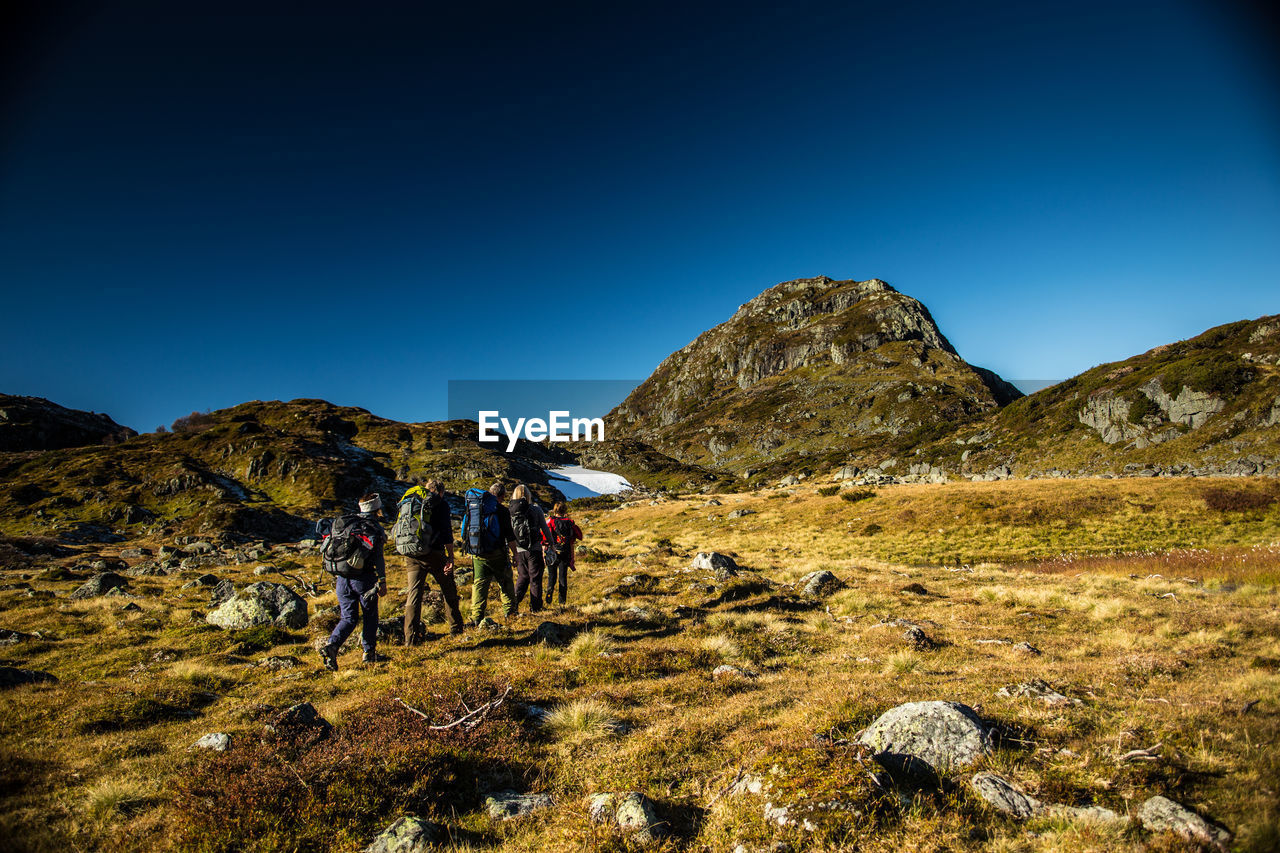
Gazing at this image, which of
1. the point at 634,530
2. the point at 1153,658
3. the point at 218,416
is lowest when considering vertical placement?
the point at 634,530

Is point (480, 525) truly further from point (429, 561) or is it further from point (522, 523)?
point (429, 561)

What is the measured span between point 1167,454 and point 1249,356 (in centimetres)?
1870

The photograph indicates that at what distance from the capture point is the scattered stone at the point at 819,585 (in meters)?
17.9

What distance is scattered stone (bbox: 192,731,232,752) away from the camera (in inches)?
258

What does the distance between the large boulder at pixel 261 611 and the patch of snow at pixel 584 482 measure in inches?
4170

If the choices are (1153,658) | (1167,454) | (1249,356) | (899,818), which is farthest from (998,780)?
(1249,356)

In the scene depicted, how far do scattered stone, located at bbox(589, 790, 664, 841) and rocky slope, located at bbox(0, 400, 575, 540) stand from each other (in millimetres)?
72482

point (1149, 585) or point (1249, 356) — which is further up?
point (1249, 356)

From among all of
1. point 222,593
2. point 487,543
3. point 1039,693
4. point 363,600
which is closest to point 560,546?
point 487,543

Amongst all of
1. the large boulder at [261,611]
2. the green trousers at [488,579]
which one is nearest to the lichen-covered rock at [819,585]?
the green trousers at [488,579]

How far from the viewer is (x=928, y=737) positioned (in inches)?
226

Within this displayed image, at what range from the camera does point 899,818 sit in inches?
182

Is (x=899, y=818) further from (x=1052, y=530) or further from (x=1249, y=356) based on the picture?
(x=1249, y=356)

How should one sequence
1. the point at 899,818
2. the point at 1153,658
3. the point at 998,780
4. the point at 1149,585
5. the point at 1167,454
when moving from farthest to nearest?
the point at 1167,454
the point at 1149,585
the point at 1153,658
the point at 998,780
the point at 899,818
